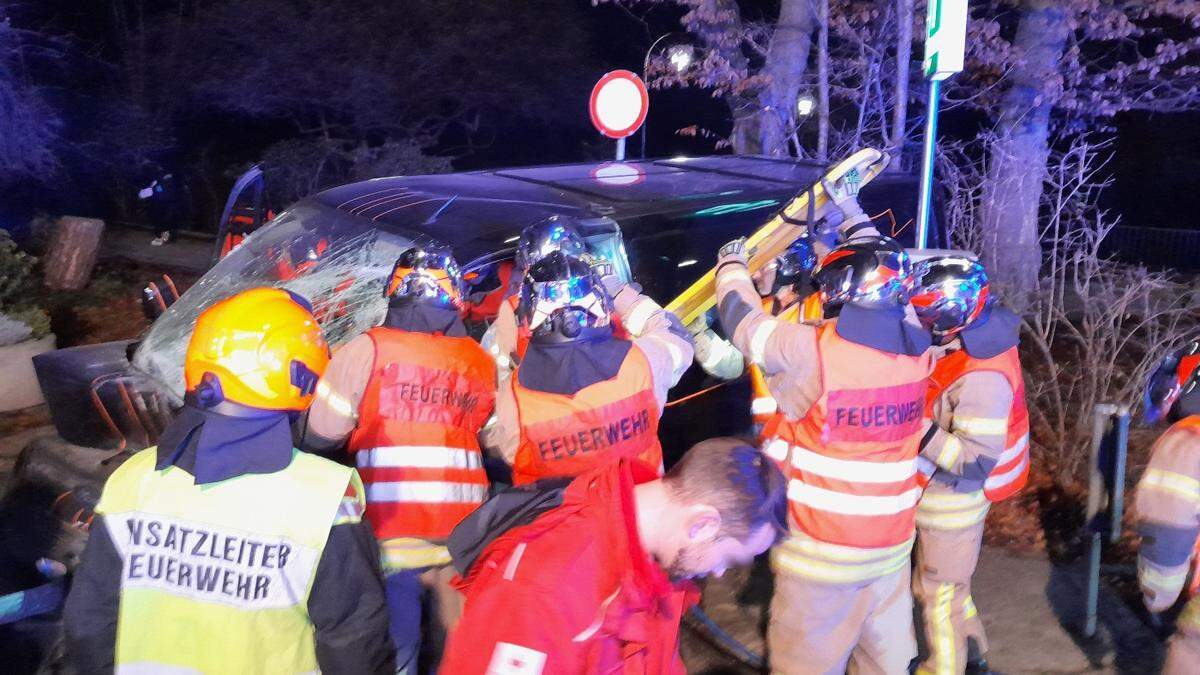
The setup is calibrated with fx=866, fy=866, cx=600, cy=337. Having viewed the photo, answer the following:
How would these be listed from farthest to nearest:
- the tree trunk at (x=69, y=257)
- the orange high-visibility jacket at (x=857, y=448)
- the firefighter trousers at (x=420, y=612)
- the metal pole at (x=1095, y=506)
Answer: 1. the tree trunk at (x=69, y=257)
2. the metal pole at (x=1095, y=506)
3. the firefighter trousers at (x=420, y=612)
4. the orange high-visibility jacket at (x=857, y=448)

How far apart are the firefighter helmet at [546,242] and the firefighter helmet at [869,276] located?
38.7 inches

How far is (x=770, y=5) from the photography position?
A: 53.0ft

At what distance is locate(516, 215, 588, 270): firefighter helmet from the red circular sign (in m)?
3.02

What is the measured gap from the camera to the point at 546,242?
131 inches

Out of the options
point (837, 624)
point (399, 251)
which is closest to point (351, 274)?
point (399, 251)

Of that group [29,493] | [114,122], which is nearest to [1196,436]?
[29,493]

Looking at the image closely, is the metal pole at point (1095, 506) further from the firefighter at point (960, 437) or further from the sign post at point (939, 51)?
the sign post at point (939, 51)

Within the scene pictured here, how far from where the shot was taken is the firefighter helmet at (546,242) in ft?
10.9

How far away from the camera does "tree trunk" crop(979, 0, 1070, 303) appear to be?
807cm

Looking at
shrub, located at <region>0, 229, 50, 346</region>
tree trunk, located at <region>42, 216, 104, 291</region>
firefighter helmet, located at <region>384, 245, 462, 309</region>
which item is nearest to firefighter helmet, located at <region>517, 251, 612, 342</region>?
firefighter helmet, located at <region>384, 245, 462, 309</region>

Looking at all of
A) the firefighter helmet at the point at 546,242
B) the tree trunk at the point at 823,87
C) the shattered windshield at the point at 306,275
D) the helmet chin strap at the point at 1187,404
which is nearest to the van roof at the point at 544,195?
the shattered windshield at the point at 306,275

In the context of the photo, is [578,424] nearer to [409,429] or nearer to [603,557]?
[409,429]

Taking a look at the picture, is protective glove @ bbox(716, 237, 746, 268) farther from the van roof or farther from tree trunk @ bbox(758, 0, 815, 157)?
tree trunk @ bbox(758, 0, 815, 157)

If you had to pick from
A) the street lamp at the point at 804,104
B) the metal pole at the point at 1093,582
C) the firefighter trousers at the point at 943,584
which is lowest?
the metal pole at the point at 1093,582
